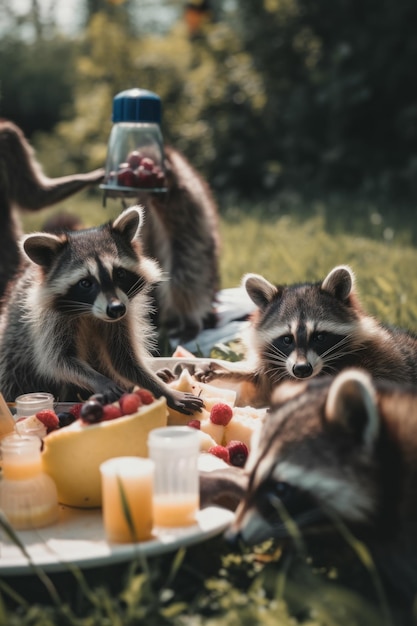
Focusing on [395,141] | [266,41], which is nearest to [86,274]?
[395,141]

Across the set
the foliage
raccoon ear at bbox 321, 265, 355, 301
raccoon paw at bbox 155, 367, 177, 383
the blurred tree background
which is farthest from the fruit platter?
the foliage

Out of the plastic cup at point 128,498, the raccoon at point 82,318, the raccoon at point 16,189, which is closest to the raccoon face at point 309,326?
the raccoon at point 82,318

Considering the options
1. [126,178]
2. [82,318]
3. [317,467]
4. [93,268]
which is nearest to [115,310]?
[93,268]

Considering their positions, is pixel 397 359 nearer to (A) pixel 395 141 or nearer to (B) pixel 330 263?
(B) pixel 330 263

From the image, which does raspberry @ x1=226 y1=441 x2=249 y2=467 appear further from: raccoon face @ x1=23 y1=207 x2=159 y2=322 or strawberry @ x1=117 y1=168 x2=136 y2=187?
strawberry @ x1=117 y1=168 x2=136 y2=187

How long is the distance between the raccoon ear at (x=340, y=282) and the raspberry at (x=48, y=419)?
1.22 m

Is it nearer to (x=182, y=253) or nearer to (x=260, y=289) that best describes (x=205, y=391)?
(x=260, y=289)

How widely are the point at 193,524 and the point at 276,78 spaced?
1022 centimetres

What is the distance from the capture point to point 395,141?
10969 mm

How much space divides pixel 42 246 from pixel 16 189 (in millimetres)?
1928

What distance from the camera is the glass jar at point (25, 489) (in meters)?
2.37

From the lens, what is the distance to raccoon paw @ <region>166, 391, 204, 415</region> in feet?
10.3

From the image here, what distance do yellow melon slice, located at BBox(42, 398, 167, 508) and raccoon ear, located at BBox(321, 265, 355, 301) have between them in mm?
1156

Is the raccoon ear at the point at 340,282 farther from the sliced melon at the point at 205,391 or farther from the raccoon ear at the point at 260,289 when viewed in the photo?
the sliced melon at the point at 205,391
